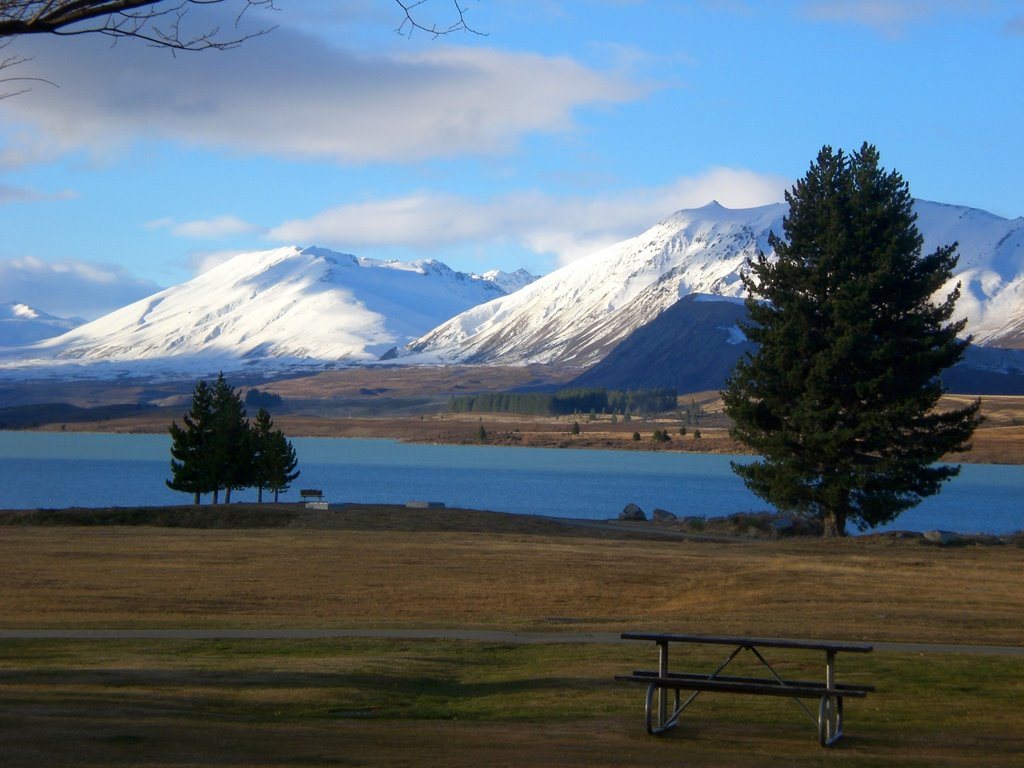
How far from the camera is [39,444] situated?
163125 millimetres

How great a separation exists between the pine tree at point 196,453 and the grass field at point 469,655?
23974 mm

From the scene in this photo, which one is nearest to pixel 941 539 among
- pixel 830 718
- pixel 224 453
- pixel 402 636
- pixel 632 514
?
pixel 632 514

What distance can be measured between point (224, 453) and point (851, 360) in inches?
1244

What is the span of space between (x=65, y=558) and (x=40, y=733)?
64.5 ft

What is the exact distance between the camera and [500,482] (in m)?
91.6

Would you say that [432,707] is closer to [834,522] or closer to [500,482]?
[834,522]

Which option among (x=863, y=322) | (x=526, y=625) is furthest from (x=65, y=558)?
(x=863, y=322)

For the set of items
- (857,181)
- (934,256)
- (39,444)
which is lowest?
(39,444)

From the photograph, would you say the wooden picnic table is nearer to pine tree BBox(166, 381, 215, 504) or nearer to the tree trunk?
the tree trunk

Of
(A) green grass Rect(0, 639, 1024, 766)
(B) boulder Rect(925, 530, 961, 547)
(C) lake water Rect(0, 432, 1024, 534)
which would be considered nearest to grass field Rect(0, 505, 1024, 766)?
(A) green grass Rect(0, 639, 1024, 766)

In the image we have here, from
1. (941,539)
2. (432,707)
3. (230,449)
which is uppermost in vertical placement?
(230,449)

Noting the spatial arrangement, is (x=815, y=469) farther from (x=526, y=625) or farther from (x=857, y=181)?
(x=526, y=625)

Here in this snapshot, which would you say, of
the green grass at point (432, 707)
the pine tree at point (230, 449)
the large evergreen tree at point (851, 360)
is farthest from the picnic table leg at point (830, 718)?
the pine tree at point (230, 449)

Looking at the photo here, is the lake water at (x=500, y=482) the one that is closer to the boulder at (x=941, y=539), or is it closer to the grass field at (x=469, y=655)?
the boulder at (x=941, y=539)
